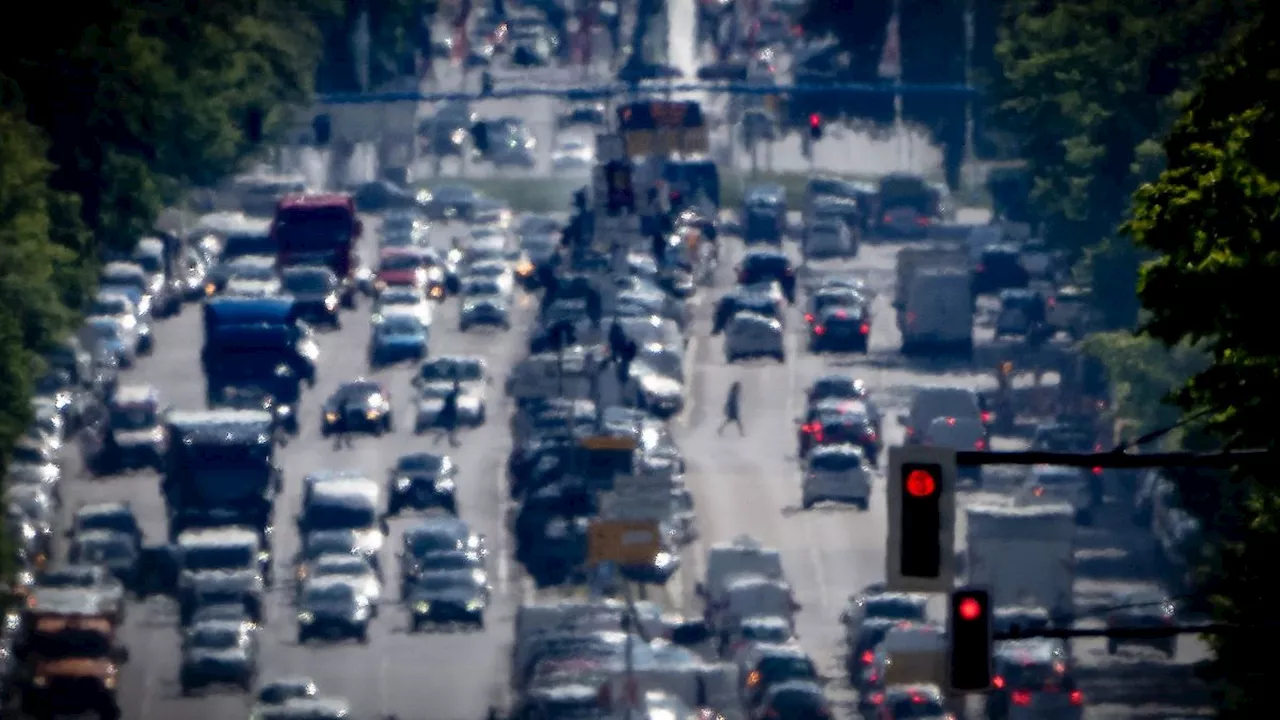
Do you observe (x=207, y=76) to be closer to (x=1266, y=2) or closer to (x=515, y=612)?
(x=515, y=612)

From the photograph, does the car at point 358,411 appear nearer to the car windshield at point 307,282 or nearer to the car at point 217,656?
the car windshield at point 307,282

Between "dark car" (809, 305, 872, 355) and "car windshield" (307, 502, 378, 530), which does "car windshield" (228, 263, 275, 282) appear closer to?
"dark car" (809, 305, 872, 355)

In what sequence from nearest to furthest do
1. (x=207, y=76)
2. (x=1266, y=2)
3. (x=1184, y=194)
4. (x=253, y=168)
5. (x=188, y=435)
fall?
(x=1184, y=194) < (x=1266, y=2) < (x=188, y=435) < (x=207, y=76) < (x=253, y=168)

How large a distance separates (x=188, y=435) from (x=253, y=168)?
146 feet

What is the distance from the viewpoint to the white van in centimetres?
9494

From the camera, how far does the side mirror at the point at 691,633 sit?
220ft

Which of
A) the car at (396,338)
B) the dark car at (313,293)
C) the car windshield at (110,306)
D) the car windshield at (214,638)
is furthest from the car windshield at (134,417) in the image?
the car windshield at (214,638)

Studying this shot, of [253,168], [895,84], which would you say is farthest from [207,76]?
[895,84]

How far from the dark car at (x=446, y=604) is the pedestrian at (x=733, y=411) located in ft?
51.3

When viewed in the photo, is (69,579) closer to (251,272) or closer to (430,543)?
(430,543)

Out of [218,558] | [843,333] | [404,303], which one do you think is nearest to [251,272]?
[404,303]

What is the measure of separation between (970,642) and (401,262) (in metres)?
82.0

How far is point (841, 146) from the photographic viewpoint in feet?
428

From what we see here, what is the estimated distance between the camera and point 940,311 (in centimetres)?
9494
